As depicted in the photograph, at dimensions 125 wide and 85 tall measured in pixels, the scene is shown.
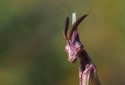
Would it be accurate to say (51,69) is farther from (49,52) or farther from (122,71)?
(122,71)

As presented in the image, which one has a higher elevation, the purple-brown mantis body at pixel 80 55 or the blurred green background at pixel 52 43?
the blurred green background at pixel 52 43

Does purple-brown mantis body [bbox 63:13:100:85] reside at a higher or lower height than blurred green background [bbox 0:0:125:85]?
lower

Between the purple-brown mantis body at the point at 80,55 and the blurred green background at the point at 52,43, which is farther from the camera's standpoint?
the blurred green background at the point at 52,43

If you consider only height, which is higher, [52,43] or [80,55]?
[52,43]

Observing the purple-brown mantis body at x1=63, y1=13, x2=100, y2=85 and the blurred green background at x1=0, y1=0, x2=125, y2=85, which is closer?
the purple-brown mantis body at x1=63, y1=13, x2=100, y2=85
